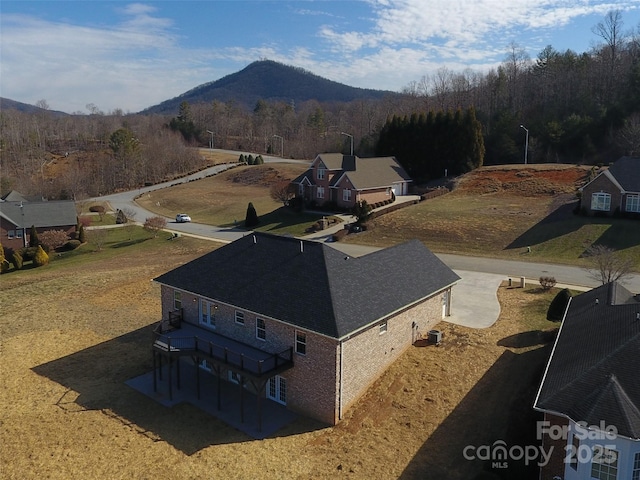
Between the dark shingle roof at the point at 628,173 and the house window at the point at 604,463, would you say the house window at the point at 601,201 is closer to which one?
the dark shingle roof at the point at 628,173

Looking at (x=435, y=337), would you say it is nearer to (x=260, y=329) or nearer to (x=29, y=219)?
(x=260, y=329)

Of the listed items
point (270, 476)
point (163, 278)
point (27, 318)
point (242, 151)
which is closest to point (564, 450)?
point (270, 476)

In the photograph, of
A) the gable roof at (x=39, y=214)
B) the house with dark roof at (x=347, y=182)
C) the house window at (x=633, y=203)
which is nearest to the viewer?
the house window at (x=633, y=203)

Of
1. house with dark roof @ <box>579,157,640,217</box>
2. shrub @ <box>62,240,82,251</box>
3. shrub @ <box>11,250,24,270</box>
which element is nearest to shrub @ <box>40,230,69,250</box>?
shrub @ <box>62,240,82,251</box>

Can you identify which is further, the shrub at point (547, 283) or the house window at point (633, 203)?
the house window at point (633, 203)

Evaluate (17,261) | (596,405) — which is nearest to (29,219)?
(17,261)

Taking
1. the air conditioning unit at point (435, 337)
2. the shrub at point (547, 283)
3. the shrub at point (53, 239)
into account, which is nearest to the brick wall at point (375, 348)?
the air conditioning unit at point (435, 337)

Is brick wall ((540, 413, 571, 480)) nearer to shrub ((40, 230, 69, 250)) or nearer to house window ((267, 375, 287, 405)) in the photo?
house window ((267, 375, 287, 405))
